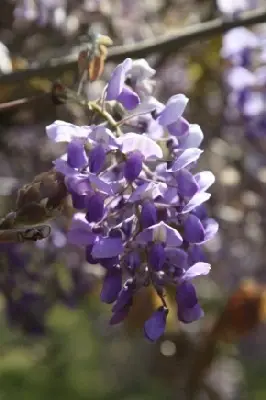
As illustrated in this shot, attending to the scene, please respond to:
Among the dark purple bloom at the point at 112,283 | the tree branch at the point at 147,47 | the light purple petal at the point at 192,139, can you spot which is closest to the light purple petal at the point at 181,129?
the light purple petal at the point at 192,139

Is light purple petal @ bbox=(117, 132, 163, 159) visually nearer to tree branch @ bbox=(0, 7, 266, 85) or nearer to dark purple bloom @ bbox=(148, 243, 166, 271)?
dark purple bloom @ bbox=(148, 243, 166, 271)

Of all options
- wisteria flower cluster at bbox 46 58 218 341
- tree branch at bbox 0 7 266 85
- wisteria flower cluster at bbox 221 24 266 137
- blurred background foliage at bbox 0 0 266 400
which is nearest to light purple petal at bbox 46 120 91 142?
wisteria flower cluster at bbox 46 58 218 341

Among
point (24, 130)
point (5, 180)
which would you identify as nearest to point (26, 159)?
point (24, 130)

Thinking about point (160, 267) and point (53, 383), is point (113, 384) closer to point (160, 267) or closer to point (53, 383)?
point (53, 383)

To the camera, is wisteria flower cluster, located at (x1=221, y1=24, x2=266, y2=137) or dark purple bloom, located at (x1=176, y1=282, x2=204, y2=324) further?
wisteria flower cluster, located at (x1=221, y1=24, x2=266, y2=137)

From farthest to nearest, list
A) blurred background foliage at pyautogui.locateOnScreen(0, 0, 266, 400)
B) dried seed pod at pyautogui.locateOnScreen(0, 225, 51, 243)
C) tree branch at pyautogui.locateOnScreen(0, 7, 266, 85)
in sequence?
blurred background foliage at pyautogui.locateOnScreen(0, 0, 266, 400)
tree branch at pyautogui.locateOnScreen(0, 7, 266, 85)
dried seed pod at pyautogui.locateOnScreen(0, 225, 51, 243)

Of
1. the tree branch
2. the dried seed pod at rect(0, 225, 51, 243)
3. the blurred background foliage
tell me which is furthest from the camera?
the blurred background foliage

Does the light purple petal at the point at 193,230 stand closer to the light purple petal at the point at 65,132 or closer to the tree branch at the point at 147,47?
the light purple petal at the point at 65,132
